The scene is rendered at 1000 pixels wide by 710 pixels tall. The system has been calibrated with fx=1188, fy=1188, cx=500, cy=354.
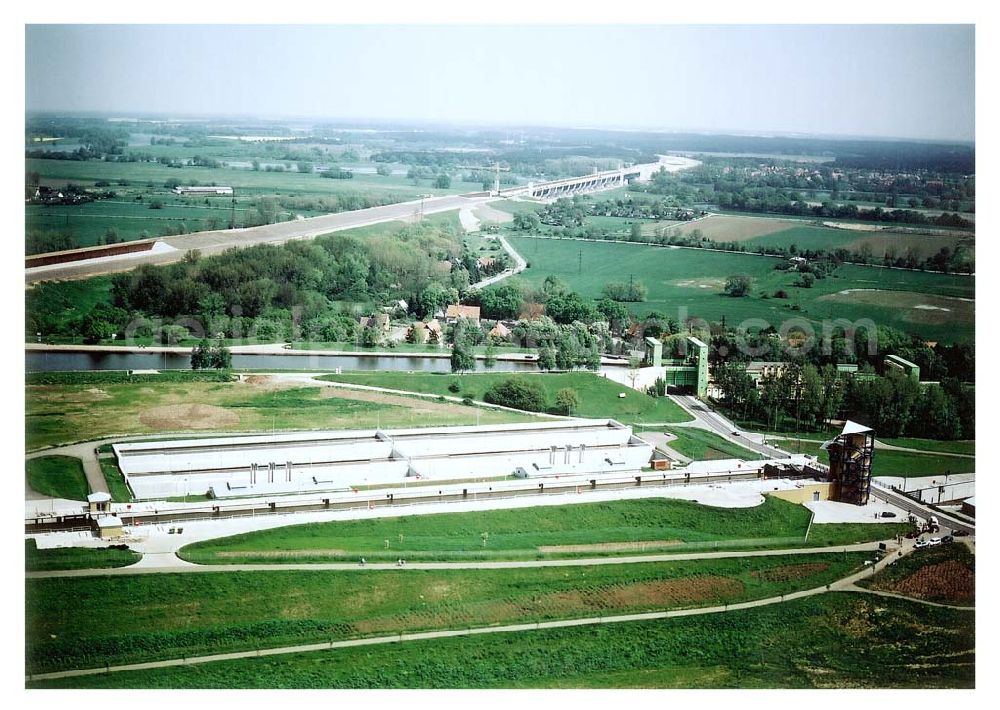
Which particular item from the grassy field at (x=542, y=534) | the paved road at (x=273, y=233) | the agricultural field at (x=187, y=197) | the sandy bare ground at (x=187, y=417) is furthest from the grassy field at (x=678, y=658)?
the agricultural field at (x=187, y=197)

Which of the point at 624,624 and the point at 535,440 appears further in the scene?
the point at 535,440

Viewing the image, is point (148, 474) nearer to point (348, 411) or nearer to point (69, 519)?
point (69, 519)

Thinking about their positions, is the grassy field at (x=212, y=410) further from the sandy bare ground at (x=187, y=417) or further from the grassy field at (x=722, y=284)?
the grassy field at (x=722, y=284)

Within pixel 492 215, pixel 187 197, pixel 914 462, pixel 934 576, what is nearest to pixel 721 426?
pixel 914 462

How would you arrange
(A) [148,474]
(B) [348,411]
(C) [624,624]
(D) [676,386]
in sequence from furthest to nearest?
(D) [676,386], (B) [348,411], (A) [148,474], (C) [624,624]

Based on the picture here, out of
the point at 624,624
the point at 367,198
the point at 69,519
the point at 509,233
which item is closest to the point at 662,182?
the point at 509,233

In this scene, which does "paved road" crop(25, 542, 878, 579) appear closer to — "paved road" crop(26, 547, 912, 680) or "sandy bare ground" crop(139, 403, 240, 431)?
"paved road" crop(26, 547, 912, 680)
